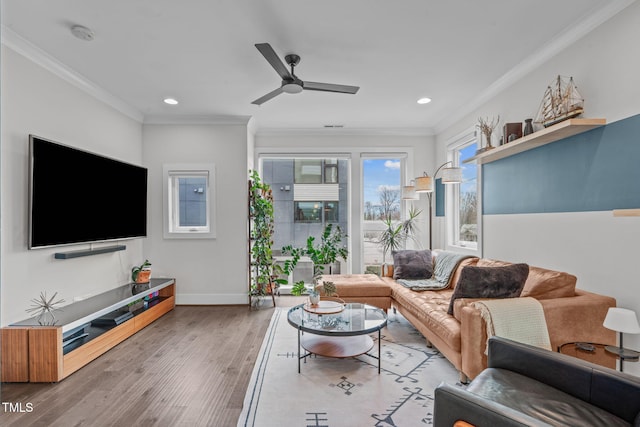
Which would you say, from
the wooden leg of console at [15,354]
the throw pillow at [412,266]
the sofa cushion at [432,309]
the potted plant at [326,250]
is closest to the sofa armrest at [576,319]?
the sofa cushion at [432,309]

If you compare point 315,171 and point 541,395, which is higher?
point 315,171

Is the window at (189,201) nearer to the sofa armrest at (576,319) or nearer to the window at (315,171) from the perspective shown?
the window at (315,171)

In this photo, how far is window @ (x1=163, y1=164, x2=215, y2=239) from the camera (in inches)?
184

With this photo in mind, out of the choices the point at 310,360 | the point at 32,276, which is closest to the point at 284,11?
the point at 310,360

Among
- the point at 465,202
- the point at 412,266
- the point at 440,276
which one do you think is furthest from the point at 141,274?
the point at 465,202

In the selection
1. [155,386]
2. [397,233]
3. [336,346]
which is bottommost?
[155,386]

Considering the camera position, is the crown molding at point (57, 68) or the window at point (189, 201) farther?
the window at point (189, 201)

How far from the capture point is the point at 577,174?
2.60 m

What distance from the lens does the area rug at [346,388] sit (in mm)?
2045

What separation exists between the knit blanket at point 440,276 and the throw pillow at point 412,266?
3.5 inches

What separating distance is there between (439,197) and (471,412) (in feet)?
13.8

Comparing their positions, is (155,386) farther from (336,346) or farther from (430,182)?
(430,182)

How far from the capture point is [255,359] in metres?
2.94

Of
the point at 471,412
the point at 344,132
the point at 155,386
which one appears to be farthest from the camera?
the point at 344,132
